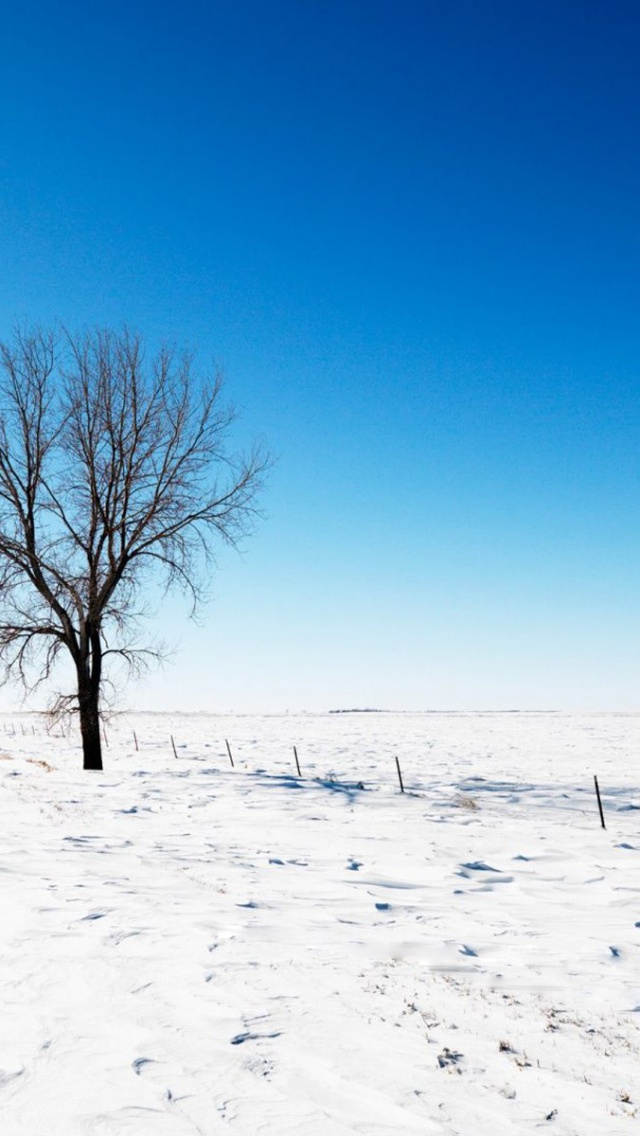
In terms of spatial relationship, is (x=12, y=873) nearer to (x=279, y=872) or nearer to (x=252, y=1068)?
(x=279, y=872)

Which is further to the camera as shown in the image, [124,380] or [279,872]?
[124,380]

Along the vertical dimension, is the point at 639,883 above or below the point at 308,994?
below

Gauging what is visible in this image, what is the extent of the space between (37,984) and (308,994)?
6.52ft

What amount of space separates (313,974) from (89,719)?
15897mm

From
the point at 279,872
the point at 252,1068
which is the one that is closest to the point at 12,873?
the point at 279,872

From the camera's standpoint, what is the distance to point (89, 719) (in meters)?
20.3

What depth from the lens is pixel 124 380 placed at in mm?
20875

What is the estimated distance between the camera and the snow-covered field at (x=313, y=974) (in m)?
3.83

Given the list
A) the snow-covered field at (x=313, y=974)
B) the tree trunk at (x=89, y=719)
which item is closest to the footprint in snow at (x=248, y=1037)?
the snow-covered field at (x=313, y=974)

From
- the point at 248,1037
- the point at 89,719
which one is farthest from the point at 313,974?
the point at 89,719

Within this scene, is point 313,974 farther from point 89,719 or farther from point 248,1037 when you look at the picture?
point 89,719

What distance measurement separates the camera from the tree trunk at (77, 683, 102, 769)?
66.2 ft

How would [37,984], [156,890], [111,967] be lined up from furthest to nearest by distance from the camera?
[156,890]
[111,967]
[37,984]

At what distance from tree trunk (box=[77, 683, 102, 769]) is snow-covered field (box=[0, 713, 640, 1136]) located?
19.7 feet
